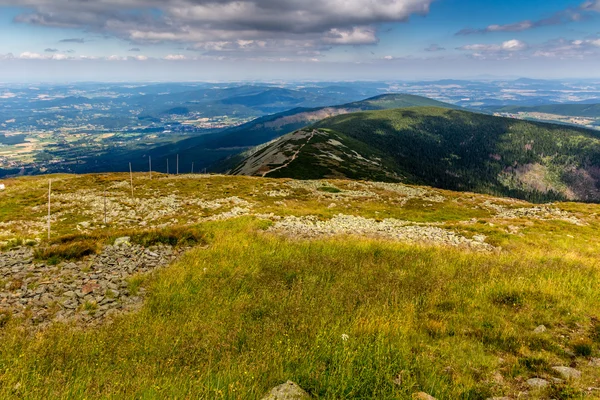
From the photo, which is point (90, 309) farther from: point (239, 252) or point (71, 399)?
point (239, 252)

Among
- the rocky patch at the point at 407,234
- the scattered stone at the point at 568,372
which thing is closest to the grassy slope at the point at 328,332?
the scattered stone at the point at 568,372

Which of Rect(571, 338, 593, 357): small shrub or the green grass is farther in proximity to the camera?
Rect(571, 338, 593, 357): small shrub

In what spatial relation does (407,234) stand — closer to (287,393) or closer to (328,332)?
(328,332)

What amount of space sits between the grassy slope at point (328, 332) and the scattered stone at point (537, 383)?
0.20 m

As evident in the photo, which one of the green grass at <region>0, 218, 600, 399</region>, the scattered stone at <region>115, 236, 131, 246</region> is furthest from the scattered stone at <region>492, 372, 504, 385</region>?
the scattered stone at <region>115, 236, 131, 246</region>

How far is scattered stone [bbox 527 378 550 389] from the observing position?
6.75m

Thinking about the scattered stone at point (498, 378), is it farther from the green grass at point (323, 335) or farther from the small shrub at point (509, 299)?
the small shrub at point (509, 299)

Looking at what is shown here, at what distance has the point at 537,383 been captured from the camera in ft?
22.5

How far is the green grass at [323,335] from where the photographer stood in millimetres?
6758

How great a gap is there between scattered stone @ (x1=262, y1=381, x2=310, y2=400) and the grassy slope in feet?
0.95

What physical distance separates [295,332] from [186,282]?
5808 mm

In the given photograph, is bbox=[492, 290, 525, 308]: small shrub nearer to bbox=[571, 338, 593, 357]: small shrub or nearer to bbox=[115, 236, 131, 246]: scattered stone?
bbox=[571, 338, 593, 357]: small shrub

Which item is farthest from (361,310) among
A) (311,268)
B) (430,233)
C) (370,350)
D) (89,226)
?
(89,226)

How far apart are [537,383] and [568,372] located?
1112mm
